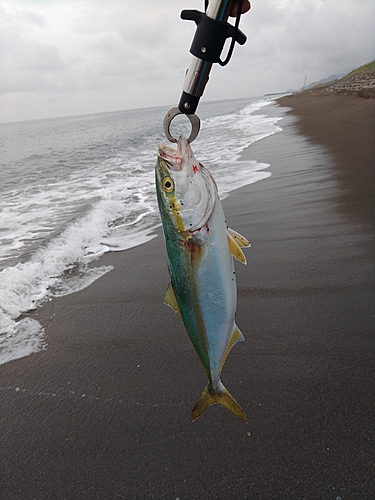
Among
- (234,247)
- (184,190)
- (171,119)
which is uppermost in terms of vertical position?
(171,119)

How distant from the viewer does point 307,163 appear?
10320mm

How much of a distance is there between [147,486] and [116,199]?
28.5 feet

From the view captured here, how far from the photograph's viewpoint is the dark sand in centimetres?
244

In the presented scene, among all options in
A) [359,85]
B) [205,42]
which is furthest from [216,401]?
[359,85]

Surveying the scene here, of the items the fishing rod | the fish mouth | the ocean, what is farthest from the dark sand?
the fishing rod

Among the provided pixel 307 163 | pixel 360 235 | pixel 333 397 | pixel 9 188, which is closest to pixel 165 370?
pixel 333 397

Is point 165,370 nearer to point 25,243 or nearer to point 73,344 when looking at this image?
point 73,344

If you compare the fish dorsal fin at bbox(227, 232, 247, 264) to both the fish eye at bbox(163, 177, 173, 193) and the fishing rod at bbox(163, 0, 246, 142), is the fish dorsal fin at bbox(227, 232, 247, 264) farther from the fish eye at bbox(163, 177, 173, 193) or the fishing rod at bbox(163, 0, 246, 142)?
the fishing rod at bbox(163, 0, 246, 142)

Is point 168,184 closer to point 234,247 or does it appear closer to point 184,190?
point 184,190

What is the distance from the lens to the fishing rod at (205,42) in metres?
1.61

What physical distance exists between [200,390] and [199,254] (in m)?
1.59

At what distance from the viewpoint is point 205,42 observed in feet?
5.28

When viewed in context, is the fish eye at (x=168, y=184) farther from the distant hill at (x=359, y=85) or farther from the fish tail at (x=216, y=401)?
the distant hill at (x=359, y=85)

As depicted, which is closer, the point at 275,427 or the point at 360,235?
the point at 275,427
